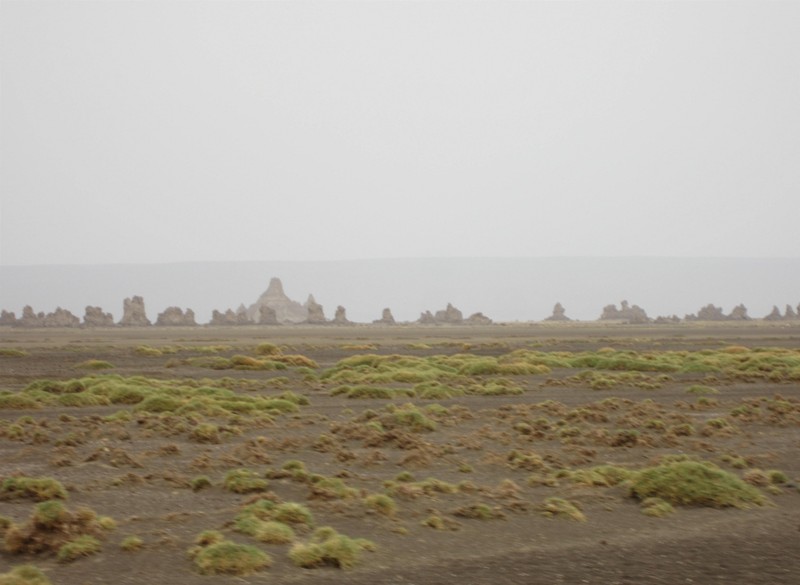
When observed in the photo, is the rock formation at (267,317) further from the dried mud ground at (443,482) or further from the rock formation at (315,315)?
the dried mud ground at (443,482)

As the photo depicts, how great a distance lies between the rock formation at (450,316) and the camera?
169375mm

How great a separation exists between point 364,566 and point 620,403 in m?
21.2

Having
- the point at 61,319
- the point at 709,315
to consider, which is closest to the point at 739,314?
the point at 709,315

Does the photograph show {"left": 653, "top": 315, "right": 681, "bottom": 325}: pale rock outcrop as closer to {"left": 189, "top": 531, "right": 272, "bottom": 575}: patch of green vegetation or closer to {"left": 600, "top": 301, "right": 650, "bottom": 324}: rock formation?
{"left": 600, "top": 301, "right": 650, "bottom": 324}: rock formation

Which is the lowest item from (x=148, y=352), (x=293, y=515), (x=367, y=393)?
(x=293, y=515)

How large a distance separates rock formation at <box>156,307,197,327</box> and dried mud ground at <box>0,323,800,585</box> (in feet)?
408

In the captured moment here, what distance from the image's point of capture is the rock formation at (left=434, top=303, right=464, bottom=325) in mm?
169375

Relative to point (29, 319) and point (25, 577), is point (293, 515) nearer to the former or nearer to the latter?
point (25, 577)

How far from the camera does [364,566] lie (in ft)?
40.6

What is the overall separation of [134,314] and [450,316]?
54613mm

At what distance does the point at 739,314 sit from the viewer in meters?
173

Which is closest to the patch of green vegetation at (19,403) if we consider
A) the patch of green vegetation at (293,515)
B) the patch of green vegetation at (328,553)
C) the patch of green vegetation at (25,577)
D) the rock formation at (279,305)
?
the patch of green vegetation at (293,515)

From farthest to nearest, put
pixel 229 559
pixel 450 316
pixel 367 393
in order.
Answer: pixel 450 316 → pixel 367 393 → pixel 229 559

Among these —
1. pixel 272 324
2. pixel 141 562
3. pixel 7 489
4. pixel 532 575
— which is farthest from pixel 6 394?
pixel 272 324
